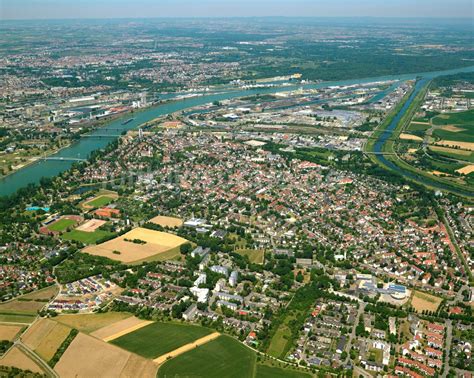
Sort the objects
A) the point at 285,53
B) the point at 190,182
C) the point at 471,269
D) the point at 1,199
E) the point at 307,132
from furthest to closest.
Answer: the point at 285,53 → the point at 307,132 → the point at 190,182 → the point at 1,199 → the point at 471,269

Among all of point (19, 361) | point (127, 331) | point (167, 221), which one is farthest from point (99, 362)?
point (167, 221)

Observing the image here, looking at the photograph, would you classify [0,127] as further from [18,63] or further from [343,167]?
[18,63]

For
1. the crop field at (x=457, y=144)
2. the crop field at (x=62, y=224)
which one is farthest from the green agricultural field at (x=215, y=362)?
the crop field at (x=457, y=144)

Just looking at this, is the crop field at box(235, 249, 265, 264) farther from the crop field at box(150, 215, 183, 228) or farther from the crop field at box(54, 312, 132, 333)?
the crop field at box(54, 312, 132, 333)

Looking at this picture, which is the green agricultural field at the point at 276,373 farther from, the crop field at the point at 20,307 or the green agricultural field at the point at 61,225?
the green agricultural field at the point at 61,225

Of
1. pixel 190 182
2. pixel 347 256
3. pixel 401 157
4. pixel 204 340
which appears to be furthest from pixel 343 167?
pixel 204 340

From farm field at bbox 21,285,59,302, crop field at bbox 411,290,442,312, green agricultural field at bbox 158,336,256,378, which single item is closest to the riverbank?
crop field at bbox 411,290,442,312
